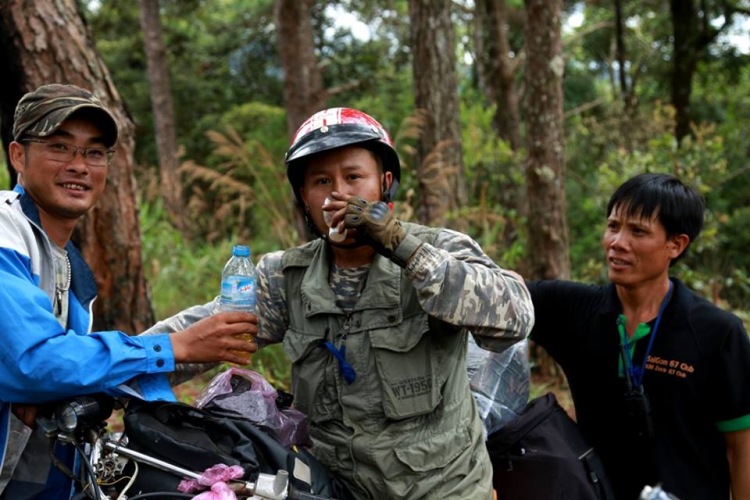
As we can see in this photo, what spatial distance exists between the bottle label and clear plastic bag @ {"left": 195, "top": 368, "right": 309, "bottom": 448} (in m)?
0.29

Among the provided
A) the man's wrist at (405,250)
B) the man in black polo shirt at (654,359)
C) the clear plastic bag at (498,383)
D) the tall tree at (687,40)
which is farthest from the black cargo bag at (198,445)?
the tall tree at (687,40)

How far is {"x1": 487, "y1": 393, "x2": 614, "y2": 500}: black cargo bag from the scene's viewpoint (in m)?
2.85

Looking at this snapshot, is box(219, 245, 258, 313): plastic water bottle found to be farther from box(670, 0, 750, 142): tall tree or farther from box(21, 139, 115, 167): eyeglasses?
box(670, 0, 750, 142): tall tree

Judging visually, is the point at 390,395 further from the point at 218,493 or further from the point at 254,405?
the point at 218,493

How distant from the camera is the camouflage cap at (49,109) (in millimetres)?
2429

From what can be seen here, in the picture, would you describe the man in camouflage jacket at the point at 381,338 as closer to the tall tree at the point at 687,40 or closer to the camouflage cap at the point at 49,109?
the camouflage cap at the point at 49,109

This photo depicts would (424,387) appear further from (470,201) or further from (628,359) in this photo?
(470,201)

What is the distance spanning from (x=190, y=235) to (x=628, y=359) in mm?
8421

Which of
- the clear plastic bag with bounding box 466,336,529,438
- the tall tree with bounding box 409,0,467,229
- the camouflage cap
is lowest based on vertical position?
the clear plastic bag with bounding box 466,336,529,438

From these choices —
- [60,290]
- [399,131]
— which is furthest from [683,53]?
[60,290]

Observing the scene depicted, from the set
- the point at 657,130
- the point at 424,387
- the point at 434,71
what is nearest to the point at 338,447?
the point at 424,387

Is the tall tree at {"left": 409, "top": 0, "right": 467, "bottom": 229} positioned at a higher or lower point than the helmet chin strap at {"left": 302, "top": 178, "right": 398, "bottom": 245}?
higher

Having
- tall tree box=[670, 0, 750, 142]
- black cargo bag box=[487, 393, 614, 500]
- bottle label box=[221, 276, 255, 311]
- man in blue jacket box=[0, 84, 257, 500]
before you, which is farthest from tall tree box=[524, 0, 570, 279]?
tall tree box=[670, 0, 750, 142]

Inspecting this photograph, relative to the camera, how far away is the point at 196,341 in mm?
2285
